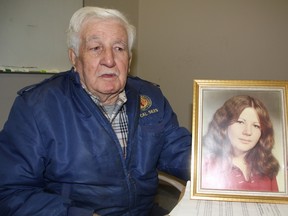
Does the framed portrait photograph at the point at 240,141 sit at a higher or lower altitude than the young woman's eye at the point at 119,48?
lower

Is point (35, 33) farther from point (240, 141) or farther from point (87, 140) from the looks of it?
point (240, 141)

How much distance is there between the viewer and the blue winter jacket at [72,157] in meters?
0.85

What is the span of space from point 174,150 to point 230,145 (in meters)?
0.31

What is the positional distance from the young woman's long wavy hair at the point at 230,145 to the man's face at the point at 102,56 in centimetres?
37

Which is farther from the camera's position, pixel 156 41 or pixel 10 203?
pixel 156 41

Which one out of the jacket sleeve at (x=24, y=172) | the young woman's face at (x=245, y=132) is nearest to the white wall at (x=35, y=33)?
the jacket sleeve at (x=24, y=172)

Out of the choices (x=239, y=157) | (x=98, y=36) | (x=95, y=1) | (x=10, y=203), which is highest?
(x=95, y=1)

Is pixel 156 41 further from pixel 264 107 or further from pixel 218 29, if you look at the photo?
pixel 264 107

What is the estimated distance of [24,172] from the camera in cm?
86

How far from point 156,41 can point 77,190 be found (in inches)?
46.2

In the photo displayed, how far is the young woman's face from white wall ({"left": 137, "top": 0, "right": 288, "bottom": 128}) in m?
0.85

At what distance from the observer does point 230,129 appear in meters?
0.87

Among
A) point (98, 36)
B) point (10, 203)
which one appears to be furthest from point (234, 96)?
point (10, 203)

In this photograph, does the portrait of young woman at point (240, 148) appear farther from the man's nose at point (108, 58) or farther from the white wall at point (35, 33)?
the white wall at point (35, 33)
